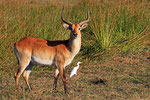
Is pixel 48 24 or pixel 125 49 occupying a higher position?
pixel 48 24

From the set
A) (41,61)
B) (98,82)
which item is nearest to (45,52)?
(41,61)

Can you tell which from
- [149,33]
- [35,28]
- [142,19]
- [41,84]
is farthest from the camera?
[142,19]

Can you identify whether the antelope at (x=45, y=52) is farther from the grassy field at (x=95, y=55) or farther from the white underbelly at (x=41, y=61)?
the grassy field at (x=95, y=55)

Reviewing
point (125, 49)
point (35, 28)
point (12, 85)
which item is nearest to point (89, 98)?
point (12, 85)

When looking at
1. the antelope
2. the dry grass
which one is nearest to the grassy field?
the dry grass

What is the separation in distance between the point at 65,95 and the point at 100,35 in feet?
12.7

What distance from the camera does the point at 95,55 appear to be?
8.48 meters

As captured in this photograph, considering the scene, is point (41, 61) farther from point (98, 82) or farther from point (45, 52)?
point (98, 82)

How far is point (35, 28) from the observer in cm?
827

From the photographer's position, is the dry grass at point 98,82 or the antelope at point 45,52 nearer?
the dry grass at point 98,82

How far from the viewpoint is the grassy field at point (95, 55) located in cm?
574

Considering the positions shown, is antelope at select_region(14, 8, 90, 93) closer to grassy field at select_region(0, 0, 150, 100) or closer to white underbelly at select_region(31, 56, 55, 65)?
white underbelly at select_region(31, 56, 55, 65)

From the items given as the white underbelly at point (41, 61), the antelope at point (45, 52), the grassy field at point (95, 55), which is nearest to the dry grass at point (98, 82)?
the grassy field at point (95, 55)

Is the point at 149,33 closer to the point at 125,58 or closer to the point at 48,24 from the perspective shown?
the point at 125,58
